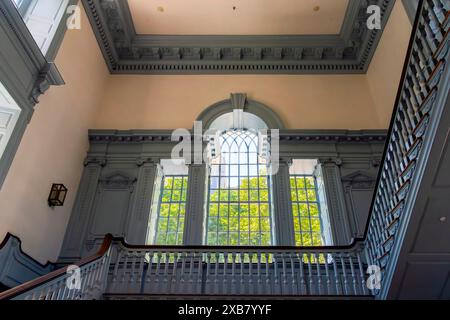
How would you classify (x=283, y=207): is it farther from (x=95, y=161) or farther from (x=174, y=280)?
(x=95, y=161)

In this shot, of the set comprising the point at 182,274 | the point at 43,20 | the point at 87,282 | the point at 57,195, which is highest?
the point at 43,20

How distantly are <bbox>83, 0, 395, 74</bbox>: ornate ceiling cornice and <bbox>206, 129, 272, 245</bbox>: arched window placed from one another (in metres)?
2.22

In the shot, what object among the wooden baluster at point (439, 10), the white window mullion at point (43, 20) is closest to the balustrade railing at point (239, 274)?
the wooden baluster at point (439, 10)

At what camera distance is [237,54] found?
424 inches

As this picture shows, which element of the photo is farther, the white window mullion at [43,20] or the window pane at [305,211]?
the window pane at [305,211]

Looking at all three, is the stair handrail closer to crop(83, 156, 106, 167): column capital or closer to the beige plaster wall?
the beige plaster wall

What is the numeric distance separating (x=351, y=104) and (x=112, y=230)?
23.3 ft

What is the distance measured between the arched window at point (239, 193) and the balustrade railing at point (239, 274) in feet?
5.44

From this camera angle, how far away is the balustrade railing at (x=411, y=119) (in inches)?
154

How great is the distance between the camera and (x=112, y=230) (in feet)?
26.7

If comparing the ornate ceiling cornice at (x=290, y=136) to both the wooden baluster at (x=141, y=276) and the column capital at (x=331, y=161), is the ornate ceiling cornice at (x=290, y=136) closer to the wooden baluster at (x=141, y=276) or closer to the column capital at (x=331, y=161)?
the column capital at (x=331, y=161)

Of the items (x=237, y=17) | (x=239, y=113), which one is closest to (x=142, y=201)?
(x=239, y=113)

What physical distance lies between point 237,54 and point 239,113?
6.74 ft

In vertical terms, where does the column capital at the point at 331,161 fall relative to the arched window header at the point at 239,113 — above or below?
below
